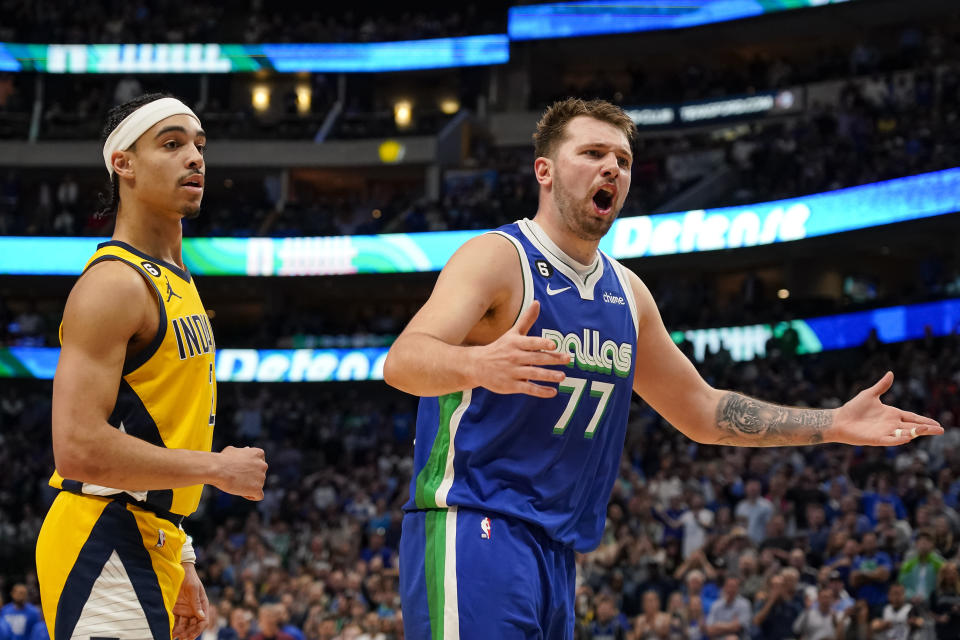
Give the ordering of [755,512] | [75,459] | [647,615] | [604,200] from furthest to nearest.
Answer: [755,512] < [647,615] < [604,200] < [75,459]

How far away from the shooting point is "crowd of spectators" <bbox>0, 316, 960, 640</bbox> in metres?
10.8

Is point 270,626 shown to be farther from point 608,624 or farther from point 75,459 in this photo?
point 75,459

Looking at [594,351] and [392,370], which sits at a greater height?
[594,351]

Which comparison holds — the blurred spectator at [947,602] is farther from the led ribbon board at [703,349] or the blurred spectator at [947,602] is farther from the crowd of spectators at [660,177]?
the crowd of spectators at [660,177]

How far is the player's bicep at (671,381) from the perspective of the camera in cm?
427

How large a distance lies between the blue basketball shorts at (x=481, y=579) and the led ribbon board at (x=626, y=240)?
1551 cm

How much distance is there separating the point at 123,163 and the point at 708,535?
34.0 feet

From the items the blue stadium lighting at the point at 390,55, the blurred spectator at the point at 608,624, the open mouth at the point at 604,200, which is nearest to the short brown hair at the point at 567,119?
the open mouth at the point at 604,200

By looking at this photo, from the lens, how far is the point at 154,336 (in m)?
3.50

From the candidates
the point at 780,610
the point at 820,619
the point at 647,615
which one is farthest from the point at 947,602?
the point at 647,615

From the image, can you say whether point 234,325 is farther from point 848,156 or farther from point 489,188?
point 848,156

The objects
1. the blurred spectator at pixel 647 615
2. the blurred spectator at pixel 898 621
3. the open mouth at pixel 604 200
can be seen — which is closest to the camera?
the open mouth at pixel 604 200

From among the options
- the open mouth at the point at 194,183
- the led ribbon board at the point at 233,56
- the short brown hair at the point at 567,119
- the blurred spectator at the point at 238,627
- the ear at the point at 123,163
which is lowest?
the blurred spectator at the point at 238,627

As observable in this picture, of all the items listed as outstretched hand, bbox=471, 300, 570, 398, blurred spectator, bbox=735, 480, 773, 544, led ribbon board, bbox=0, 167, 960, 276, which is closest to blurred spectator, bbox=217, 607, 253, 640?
blurred spectator, bbox=735, 480, 773, 544
